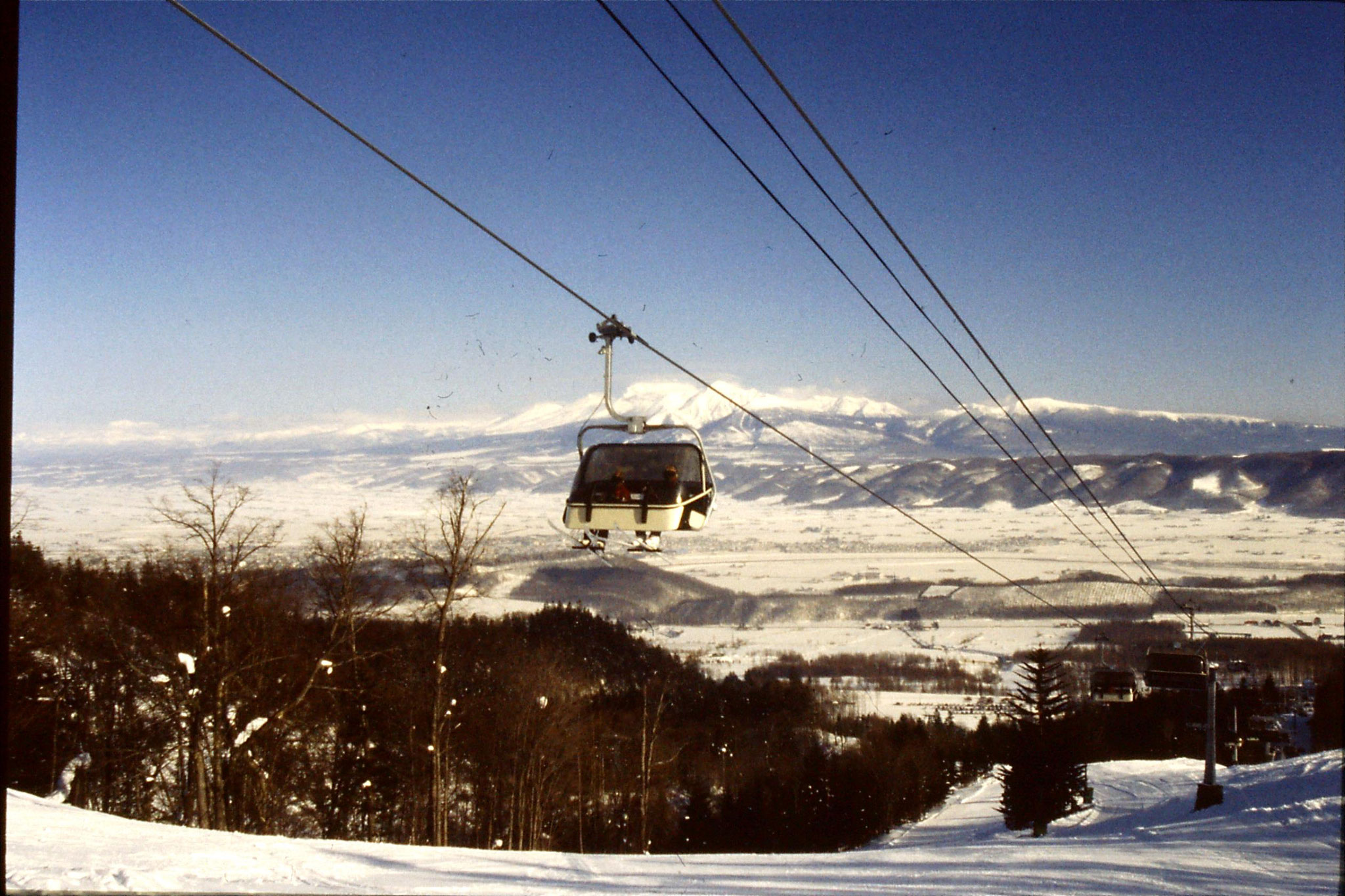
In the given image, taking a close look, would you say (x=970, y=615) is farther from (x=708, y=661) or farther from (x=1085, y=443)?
(x=1085, y=443)

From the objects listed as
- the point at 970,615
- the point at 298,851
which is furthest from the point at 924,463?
the point at 298,851

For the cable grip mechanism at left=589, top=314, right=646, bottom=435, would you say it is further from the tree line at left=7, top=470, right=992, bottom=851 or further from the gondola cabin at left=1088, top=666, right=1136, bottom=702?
the gondola cabin at left=1088, top=666, right=1136, bottom=702

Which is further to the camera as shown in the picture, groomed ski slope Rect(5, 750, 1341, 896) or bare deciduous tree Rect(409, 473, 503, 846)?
bare deciduous tree Rect(409, 473, 503, 846)

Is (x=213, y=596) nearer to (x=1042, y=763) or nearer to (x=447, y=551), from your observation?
(x=447, y=551)

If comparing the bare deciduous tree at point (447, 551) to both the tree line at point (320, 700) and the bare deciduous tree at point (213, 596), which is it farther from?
the bare deciduous tree at point (213, 596)

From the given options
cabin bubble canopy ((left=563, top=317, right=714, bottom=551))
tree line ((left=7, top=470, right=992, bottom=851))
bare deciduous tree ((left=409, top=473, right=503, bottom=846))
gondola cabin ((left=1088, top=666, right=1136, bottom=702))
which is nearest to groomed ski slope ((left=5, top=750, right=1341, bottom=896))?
cabin bubble canopy ((left=563, top=317, right=714, bottom=551))

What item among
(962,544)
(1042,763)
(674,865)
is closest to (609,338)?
(674,865)

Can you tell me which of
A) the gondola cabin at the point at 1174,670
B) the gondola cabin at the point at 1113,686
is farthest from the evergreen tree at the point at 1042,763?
the gondola cabin at the point at 1174,670
